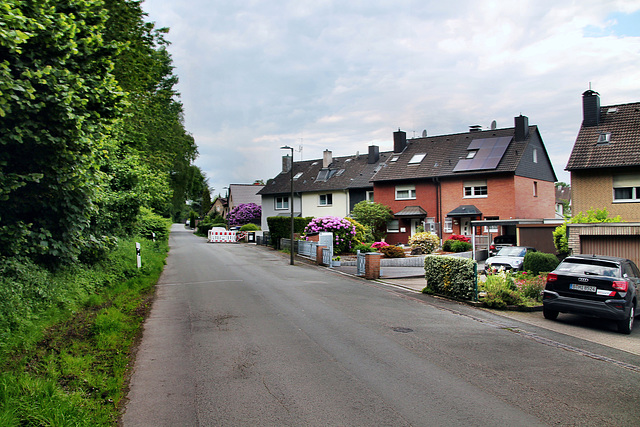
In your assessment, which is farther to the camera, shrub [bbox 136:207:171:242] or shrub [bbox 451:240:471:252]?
shrub [bbox 451:240:471:252]

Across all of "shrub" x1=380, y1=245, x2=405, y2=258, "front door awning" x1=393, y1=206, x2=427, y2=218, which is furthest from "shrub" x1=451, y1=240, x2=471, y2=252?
"front door awning" x1=393, y1=206, x2=427, y2=218

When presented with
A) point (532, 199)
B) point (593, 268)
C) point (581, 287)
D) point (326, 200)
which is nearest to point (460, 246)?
point (532, 199)

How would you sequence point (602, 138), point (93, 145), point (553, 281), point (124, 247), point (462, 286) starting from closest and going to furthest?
point (93, 145) → point (553, 281) → point (462, 286) → point (124, 247) → point (602, 138)

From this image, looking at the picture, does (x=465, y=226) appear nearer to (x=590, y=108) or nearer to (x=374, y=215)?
(x=374, y=215)

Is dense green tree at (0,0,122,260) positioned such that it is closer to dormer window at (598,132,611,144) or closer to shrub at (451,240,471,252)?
dormer window at (598,132,611,144)

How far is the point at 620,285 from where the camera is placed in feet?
32.9

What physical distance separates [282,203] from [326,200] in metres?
6.97

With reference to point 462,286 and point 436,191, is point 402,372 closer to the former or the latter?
point 462,286

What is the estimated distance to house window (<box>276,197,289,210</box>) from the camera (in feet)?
177

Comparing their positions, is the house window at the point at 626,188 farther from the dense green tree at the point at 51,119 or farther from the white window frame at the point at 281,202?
the white window frame at the point at 281,202

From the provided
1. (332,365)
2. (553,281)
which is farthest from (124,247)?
(553,281)

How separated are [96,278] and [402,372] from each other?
361 inches

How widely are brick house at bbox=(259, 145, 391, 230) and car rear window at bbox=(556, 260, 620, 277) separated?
3349 cm

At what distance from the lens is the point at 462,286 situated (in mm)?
13680
